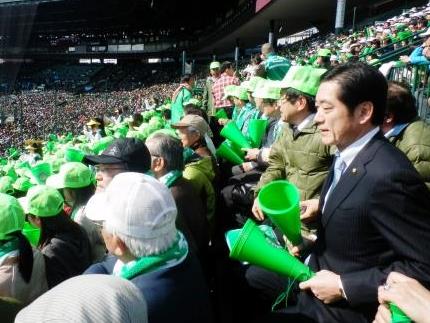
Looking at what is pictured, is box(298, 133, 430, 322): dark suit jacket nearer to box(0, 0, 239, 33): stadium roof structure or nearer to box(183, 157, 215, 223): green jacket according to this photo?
box(183, 157, 215, 223): green jacket

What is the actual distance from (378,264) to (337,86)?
2.38ft

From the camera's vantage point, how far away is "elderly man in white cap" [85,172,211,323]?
179cm

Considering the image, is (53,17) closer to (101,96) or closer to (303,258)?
(101,96)

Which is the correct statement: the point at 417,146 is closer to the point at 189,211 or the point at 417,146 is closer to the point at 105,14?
the point at 189,211

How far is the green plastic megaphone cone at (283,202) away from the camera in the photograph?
2.12 meters

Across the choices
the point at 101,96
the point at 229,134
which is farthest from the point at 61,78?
the point at 229,134

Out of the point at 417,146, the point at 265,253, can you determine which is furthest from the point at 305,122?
A: the point at 265,253

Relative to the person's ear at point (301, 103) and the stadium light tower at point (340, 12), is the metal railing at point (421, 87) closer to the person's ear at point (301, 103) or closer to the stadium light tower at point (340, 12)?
the person's ear at point (301, 103)

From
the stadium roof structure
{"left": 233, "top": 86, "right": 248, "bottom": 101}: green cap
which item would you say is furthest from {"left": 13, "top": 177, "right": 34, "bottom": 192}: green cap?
the stadium roof structure

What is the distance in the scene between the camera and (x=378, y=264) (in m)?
1.87

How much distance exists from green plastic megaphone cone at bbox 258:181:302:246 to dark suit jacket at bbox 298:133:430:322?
140 mm

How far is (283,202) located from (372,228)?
0.53 metres

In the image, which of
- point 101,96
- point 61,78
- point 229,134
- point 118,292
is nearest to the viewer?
point 118,292

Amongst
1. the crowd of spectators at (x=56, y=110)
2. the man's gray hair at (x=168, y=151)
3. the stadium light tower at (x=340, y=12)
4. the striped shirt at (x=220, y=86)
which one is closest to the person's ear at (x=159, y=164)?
the man's gray hair at (x=168, y=151)
